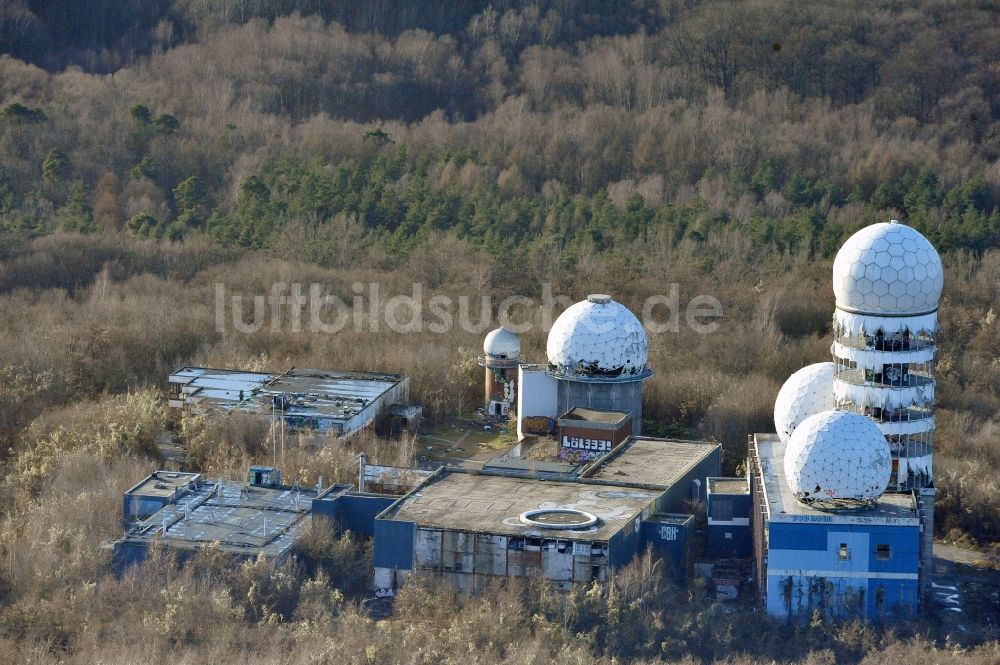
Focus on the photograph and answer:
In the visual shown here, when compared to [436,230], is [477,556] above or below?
below

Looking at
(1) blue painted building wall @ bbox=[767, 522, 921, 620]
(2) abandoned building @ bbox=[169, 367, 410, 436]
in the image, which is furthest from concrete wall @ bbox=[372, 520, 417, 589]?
(2) abandoned building @ bbox=[169, 367, 410, 436]

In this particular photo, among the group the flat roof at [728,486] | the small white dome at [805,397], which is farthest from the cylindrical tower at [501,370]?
the small white dome at [805,397]

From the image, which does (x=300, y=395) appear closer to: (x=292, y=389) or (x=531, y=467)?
(x=292, y=389)

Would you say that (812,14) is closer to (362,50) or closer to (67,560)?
(362,50)

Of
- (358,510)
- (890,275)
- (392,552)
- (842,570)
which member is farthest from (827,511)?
(358,510)

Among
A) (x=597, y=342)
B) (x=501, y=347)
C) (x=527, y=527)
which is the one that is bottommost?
(x=527, y=527)

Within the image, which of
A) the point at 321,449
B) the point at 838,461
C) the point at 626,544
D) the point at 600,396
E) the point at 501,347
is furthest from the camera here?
the point at 501,347
